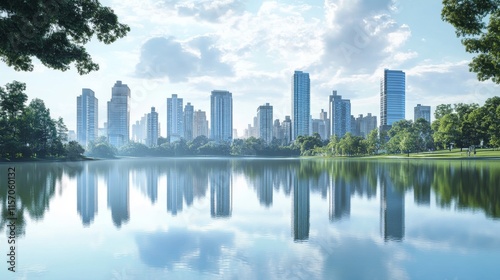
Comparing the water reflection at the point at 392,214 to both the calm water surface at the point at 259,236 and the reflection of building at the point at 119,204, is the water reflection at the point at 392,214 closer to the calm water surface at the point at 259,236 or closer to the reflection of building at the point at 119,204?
the calm water surface at the point at 259,236

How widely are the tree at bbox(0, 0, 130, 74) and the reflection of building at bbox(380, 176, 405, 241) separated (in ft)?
41.3

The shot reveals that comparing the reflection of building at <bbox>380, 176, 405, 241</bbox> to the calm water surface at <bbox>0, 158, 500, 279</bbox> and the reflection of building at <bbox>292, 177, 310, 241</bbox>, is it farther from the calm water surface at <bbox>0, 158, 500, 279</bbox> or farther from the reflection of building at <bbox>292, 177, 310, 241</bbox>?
the reflection of building at <bbox>292, 177, 310, 241</bbox>

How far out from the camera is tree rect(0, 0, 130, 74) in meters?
11.2

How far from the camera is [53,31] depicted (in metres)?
13.2

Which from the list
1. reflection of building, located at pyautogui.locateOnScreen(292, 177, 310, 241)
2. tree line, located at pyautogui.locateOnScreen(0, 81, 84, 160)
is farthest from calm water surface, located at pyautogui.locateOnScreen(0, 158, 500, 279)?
tree line, located at pyautogui.locateOnScreen(0, 81, 84, 160)

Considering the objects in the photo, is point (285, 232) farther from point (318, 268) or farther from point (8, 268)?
point (8, 268)

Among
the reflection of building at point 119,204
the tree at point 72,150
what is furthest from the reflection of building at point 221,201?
the tree at point 72,150

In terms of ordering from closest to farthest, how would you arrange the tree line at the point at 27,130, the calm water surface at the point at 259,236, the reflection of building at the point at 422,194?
the calm water surface at the point at 259,236 < the reflection of building at the point at 422,194 < the tree line at the point at 27,130

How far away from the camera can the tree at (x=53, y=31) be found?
11.2 meters

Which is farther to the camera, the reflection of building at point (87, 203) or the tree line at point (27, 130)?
the tree line at point (27, 130)

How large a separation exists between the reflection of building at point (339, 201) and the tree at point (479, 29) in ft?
30.3

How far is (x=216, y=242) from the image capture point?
11711 mm

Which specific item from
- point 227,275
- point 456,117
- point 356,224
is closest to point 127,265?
point 227,275

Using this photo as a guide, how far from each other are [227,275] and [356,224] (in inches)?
281
